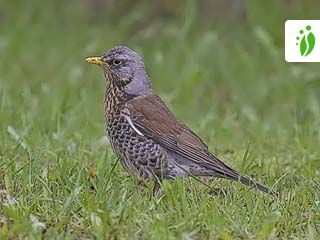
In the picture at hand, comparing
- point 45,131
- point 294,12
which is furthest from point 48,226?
point 294,12

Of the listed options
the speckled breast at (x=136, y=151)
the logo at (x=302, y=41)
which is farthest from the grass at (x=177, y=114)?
the logo at (x=302, y=41)

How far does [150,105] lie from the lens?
6.31m

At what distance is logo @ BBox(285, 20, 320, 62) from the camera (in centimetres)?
852

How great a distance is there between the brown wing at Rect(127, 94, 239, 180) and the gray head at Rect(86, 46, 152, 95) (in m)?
0.14

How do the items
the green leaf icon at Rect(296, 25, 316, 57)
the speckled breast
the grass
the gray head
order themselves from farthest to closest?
the green leaf icon at Rect(296, 25, 316, 57)
the gray head
the speckled breast
the grass

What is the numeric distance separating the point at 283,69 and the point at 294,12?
3.59 feet

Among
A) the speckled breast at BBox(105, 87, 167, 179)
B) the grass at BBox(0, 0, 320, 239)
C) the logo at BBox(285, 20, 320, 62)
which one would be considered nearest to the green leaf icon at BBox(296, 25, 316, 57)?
the logo at BBox(285, 20, 320, 62)

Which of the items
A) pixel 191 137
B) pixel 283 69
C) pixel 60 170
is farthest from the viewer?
pixel 283 69

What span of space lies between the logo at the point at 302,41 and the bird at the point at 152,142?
2.50 metres

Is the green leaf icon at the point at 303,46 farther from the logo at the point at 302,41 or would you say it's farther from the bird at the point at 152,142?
the bird at the point at 152,142

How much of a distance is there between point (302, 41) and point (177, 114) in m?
1.28

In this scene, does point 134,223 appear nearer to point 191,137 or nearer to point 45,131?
point 191,137

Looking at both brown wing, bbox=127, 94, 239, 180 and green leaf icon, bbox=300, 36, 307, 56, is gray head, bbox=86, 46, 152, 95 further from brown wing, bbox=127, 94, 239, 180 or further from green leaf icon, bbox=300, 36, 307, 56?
green leaf icon, bbox=300, 36, 307, 56

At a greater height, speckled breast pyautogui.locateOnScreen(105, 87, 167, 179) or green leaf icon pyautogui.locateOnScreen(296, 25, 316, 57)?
green leaf icon pyautogui.locateOnScreen(296, 25, 316, 57)
